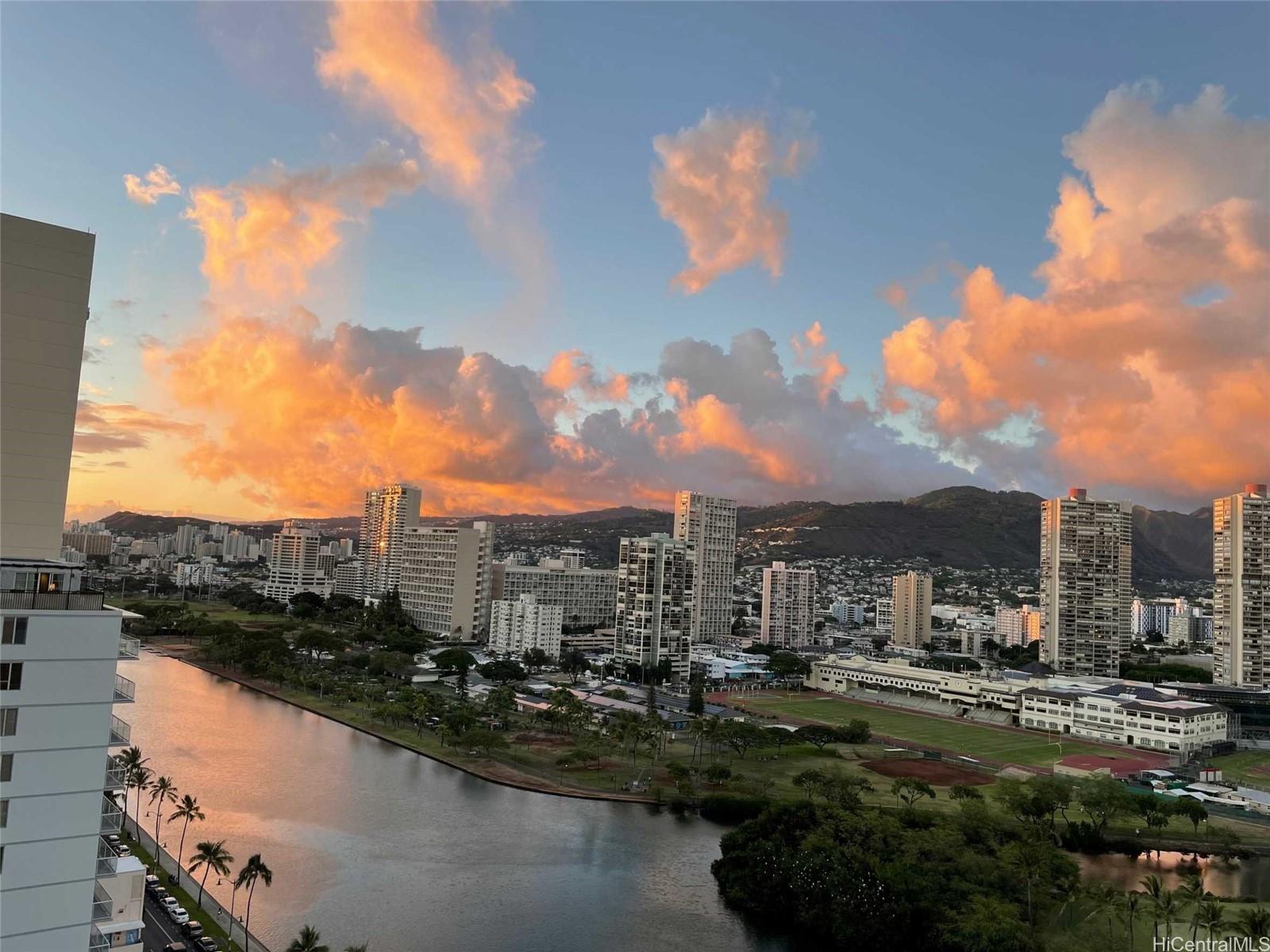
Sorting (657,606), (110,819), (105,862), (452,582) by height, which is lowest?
(105,862)

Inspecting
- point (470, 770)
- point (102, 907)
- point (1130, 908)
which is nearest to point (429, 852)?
point (470, 770)

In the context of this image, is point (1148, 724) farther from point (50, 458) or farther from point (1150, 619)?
point (1150, 619)

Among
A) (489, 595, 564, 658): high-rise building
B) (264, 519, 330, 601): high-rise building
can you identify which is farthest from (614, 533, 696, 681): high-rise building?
(264, 519, 330, 601): high-rise building

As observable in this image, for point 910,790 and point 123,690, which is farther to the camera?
point 910,790

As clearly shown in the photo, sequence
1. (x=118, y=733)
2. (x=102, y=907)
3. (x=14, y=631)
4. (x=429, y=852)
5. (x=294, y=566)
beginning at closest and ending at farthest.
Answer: (x=14, y=631)
(x=118, y=733)
(x=102, y=907)
(x=429, y=852)
(x=294, y=566)

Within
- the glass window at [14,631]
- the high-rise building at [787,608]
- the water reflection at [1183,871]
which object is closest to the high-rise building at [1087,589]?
the high-rise building at [787,608]

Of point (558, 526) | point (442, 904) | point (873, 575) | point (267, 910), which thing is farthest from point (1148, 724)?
point (558, 526)

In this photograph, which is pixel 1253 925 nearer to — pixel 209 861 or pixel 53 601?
pixel 53 601
